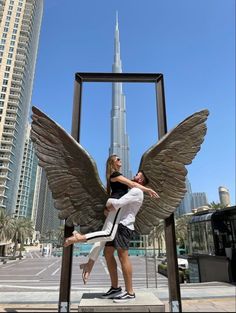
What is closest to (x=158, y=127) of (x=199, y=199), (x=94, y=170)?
(x=94, y=170)

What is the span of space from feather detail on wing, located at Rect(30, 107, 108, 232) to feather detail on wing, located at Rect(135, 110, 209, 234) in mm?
897

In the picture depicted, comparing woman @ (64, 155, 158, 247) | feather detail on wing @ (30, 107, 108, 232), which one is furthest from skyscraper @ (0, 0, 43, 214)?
woman @ (64, 155, 158, 247)

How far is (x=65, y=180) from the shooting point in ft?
15.0

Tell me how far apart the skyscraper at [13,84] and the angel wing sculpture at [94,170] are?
69581mm

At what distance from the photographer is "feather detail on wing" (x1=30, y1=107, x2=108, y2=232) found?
14.7 feet

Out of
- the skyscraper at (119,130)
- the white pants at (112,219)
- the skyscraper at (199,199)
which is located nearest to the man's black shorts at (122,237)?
the white pants at (112,219)

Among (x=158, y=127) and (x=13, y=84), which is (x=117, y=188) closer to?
(x=158, y=127)

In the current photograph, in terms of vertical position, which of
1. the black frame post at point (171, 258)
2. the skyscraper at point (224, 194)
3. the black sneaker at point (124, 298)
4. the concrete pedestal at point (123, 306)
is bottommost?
the concrete pedestal at point (123, 306)

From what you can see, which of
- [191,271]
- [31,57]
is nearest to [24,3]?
[31,57]

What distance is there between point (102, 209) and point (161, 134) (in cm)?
194

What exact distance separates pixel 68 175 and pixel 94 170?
52 cm

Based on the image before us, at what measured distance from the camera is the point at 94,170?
444cm

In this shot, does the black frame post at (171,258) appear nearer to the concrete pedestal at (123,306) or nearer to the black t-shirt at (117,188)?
the concrete pedestal at (123,306)

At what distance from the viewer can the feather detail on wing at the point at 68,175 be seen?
14.7ft
